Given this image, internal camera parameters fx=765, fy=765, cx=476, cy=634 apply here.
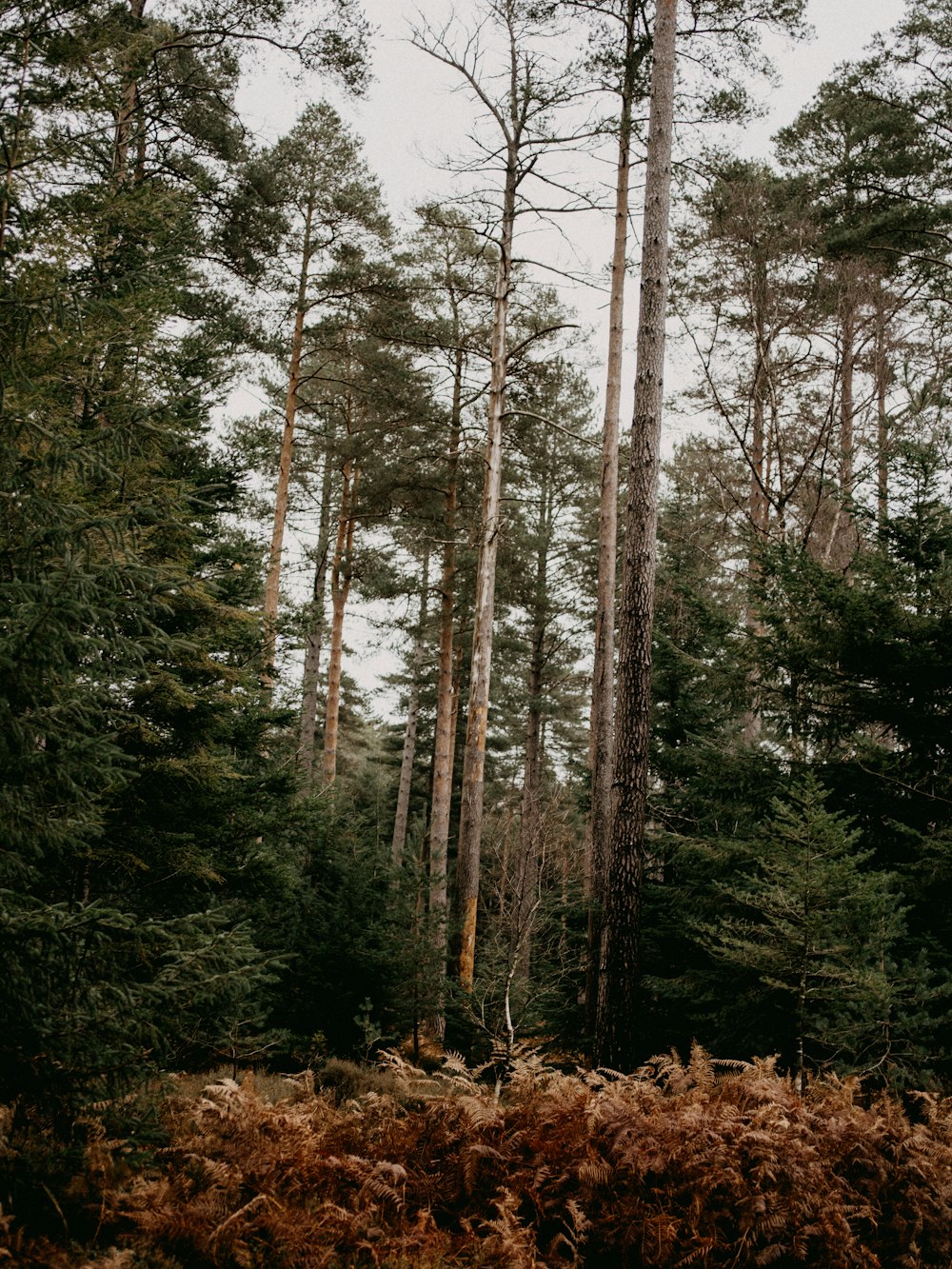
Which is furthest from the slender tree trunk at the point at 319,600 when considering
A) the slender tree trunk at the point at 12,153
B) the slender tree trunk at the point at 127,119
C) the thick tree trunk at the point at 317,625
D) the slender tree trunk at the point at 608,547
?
the slender tree trunk at the point at 12,153

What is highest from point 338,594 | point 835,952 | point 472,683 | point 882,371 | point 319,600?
point 882,371

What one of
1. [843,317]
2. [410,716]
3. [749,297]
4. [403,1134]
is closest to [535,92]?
[749,297]

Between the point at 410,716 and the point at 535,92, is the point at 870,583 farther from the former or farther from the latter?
the point at 410,716

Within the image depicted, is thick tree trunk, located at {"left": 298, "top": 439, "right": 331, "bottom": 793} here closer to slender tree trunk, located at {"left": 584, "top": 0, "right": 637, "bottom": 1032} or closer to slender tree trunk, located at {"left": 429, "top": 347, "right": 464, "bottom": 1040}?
slender tree trunk, located at {"left": 429, "top": 347, "right": 464, "bottom": 1040}

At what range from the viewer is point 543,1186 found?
377 centimetres

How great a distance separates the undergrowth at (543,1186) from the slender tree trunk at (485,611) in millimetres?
7728

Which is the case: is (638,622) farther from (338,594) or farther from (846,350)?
(338,594)

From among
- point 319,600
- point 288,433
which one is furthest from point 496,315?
point 319,600

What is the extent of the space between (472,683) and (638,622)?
5.30 meters

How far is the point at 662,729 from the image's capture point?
39.3 feet

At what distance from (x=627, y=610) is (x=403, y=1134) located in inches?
184

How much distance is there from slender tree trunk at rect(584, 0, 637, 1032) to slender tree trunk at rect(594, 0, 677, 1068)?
10.1ft

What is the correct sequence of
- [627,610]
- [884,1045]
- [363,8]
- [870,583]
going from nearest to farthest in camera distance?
[884,1045] < [627,610] < [870,583] < [363,8]

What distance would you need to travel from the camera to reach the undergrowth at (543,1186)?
3240 mm
